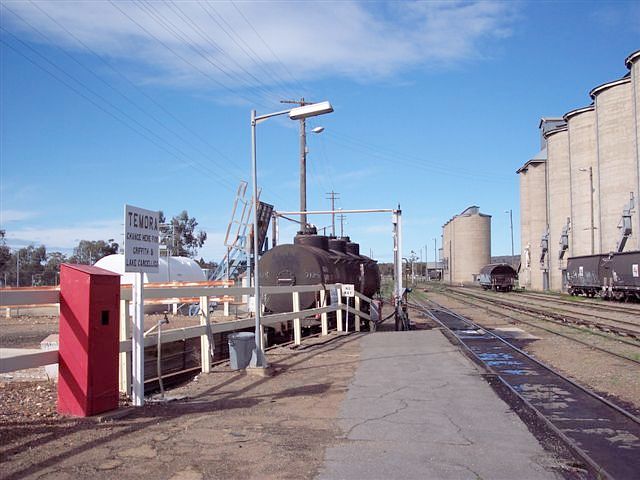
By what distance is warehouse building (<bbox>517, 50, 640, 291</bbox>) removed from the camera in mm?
48125

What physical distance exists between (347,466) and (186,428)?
209cm

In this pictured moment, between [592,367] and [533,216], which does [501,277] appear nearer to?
[533,216]

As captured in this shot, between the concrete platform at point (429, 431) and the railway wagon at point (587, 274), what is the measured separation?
35848 mm

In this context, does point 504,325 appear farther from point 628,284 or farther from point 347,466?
point 347,466

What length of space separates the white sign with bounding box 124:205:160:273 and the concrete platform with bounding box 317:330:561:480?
10.4ft

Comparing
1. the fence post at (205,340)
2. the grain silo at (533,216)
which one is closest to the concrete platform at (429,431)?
the fence post at (205,340)

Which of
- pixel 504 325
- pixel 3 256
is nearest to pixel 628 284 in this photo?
pixel 504 325

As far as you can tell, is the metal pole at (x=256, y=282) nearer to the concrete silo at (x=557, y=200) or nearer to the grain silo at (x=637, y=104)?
the grain silo at (x=637, y=104)

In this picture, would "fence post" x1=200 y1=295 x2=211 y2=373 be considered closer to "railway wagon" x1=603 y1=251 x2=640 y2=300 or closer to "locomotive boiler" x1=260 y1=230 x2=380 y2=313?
"locomotive boiler" x1=260 y1=230 x2=380 y2=313

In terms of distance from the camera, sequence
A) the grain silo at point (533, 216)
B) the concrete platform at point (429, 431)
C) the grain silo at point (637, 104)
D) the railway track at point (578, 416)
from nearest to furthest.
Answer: the concrete platform at point (429, 431) → the railway track at point (578, 416) → the grain silo at point (637, 104) → the grain silo at point (533, 216)

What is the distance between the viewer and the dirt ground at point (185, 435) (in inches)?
207

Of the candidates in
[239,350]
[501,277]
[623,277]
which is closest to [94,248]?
[501,277]

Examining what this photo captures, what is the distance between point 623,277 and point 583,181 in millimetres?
22848

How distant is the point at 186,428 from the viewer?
667cm
